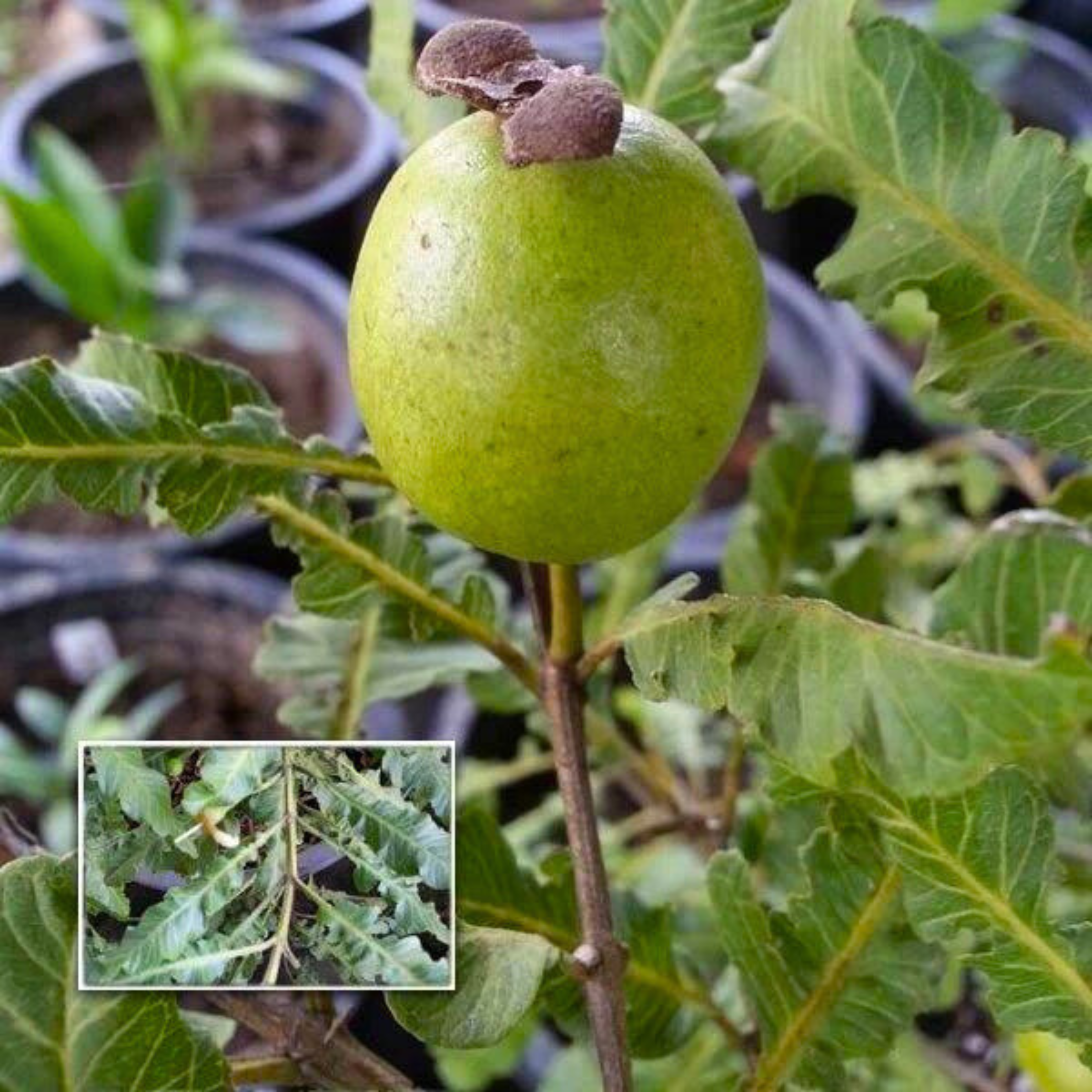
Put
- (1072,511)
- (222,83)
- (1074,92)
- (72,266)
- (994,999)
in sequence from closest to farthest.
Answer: (994,999) < (1072,511) < (72,266) < (1074,92) < (222,83)

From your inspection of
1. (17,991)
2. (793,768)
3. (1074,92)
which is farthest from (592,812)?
(1074,92)

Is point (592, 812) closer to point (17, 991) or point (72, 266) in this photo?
point (17, 991)

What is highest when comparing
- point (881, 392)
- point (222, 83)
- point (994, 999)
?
point (994, 999)

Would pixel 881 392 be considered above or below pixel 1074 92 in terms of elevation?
below

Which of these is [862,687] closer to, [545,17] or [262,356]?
[262,356]

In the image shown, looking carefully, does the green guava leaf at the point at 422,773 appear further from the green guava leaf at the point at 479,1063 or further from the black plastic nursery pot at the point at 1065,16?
the black plastic nursery pot at the point at 1065,16

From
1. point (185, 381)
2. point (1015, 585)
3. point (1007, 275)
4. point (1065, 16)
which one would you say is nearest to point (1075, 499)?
point (1015, 585)

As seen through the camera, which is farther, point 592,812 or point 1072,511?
point 1072,511

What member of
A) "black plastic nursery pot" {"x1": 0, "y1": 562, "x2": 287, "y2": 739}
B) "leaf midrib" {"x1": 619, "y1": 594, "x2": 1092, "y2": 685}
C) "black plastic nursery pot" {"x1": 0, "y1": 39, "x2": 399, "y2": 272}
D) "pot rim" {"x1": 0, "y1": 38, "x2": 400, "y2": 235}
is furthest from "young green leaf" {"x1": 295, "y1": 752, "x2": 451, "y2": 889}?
"black plastic nursery pot" {"x1": 0, "y1": 39, "x2": 399, "y2": 272}
